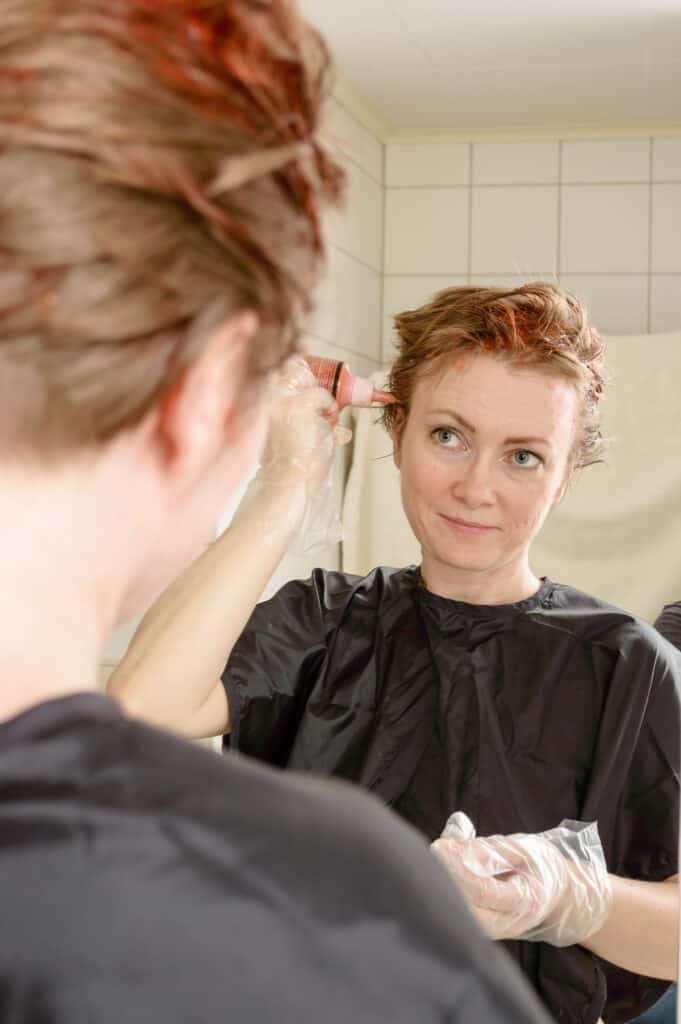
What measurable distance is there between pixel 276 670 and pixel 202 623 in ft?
0.45

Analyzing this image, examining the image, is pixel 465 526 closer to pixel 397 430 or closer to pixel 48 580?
pixel 397 430

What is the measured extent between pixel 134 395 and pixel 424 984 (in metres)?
0.23

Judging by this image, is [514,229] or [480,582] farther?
[480,582]

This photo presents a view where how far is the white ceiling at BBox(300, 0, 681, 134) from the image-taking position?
1.04 m

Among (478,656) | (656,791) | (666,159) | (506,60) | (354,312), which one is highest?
(506,60)

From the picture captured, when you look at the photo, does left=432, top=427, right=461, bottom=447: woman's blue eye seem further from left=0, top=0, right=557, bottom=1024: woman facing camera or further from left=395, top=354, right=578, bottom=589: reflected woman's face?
left=0, top=0, right=557, bottom=1024: woman facing camera

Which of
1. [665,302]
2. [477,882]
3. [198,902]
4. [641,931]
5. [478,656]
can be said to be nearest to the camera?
[198,902]

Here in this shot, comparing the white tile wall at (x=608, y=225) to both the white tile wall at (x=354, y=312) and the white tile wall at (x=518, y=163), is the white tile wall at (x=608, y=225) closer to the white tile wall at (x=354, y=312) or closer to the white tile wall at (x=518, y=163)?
the white tile wall at (x=518, y=163)

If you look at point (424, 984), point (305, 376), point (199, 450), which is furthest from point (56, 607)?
point (305, 376)

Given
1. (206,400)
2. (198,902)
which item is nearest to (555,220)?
(206,400)

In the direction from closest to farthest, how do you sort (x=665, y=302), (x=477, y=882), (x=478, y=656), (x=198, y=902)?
(x=198, y=902) → (x=477, y=882) → (x=665, y=302) → (x=478, y=656)

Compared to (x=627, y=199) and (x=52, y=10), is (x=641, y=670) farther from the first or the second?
(x=52, y=10)

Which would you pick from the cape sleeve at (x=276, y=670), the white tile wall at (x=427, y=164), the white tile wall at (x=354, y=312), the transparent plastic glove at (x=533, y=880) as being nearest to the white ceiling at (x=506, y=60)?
the white tile wall at (x=427, y=164)

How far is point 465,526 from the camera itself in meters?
1.15
